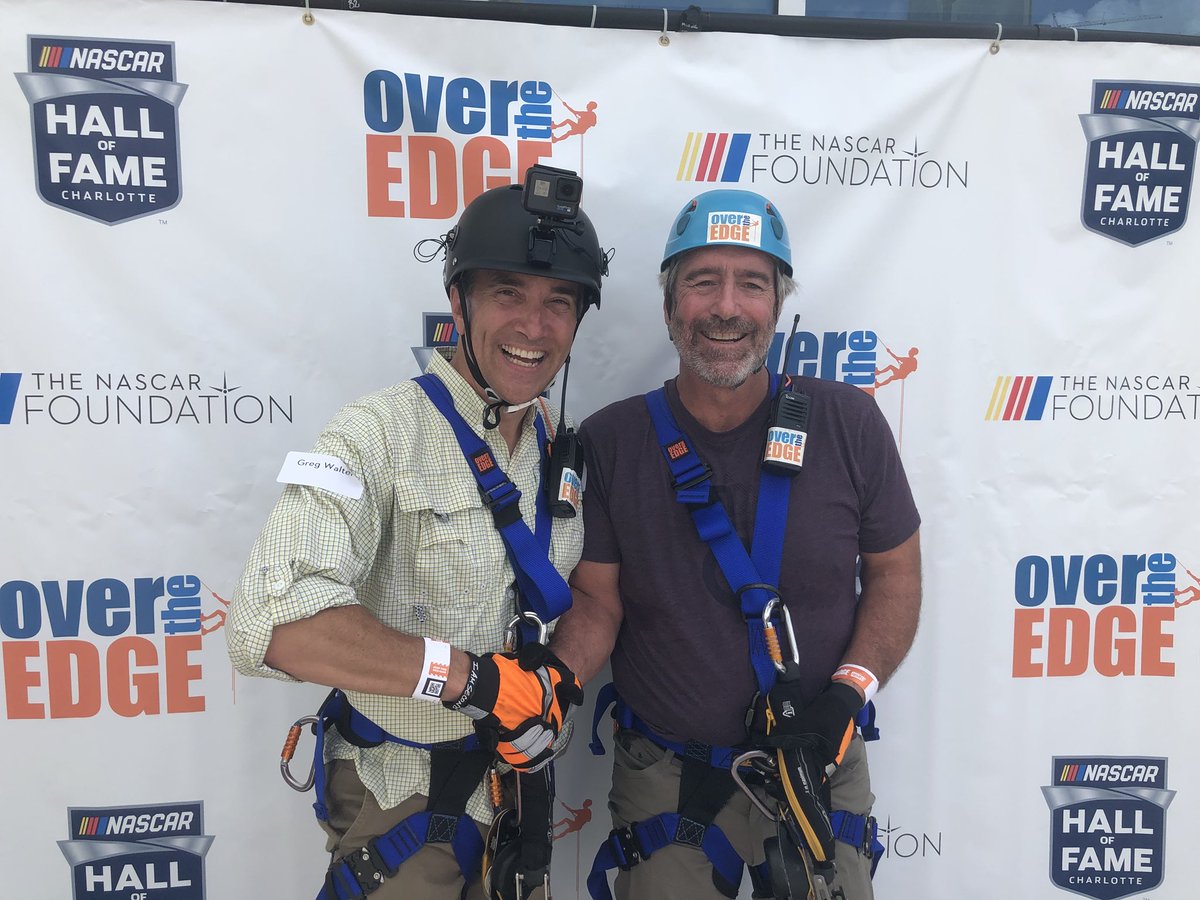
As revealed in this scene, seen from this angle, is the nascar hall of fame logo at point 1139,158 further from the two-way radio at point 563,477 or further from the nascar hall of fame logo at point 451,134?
the two-way radio at point 563,477

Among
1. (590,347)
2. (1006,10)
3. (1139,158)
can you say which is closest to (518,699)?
(590,347)

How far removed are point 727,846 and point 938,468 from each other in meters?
1.58

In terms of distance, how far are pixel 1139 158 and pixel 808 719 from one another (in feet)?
8.07

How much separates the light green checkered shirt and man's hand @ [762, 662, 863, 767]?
0.77m

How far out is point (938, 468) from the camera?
9.70 feet

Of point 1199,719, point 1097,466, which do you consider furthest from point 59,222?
point 1199,719

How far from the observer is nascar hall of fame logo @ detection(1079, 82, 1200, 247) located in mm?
2861

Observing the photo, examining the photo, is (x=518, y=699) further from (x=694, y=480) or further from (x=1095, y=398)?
(x=1095, y=398)

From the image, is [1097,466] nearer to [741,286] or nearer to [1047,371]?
[1047,371]

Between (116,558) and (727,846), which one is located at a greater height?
(116,558)

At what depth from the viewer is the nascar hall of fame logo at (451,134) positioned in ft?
8.73

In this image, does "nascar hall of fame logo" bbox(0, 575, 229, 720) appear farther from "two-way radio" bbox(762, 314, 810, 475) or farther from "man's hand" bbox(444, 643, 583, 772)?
"two-way radio" bbox(762, 314, 810, 475)

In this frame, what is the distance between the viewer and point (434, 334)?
2.77 meters

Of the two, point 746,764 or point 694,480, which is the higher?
point 694,480
